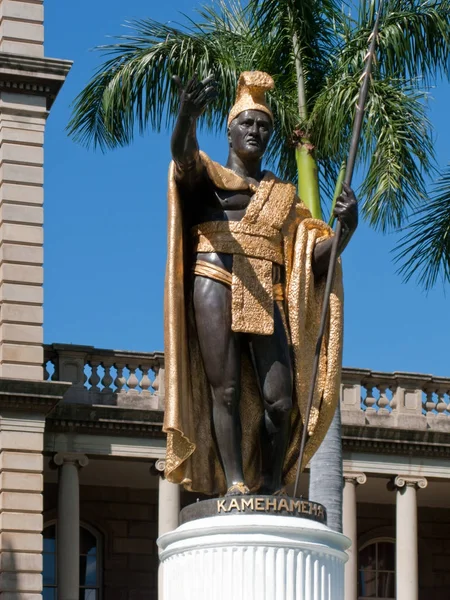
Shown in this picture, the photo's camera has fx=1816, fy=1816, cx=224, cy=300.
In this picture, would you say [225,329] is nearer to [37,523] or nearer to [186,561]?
[186,561]

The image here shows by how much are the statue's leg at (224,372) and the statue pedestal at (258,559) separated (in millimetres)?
472

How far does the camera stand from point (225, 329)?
861cm

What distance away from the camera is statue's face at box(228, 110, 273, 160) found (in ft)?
29.6

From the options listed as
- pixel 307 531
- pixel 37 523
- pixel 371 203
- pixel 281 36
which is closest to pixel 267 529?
pixel 307 531

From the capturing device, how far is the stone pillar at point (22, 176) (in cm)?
2753

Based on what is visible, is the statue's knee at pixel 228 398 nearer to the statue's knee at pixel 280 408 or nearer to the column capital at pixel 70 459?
the statue's knee at pixel 280 408

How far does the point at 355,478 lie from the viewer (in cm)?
3069

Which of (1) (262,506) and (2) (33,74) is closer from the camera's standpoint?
(1) (262,506)

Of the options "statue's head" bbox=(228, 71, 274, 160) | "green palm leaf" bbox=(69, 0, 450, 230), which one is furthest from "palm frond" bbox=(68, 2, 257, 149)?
"statue's head" bbox=(228, 71, 274, 160)

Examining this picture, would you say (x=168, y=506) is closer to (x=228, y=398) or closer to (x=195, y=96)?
(x=228, y=398)

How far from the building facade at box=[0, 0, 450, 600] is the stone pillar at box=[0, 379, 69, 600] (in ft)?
0.05

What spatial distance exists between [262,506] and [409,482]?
23.2m

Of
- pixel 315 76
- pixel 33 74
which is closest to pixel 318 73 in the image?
pixel 315 76

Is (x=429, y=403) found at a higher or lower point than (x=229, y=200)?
higher
